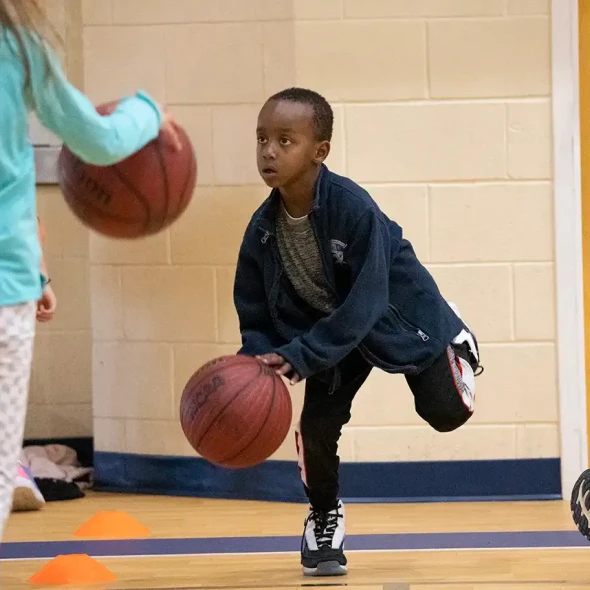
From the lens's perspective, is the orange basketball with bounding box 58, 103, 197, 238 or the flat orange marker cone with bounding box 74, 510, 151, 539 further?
the flat orange marker cone with bounding box 74, 510, 151, 539

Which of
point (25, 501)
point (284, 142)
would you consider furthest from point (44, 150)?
point (284, 142)

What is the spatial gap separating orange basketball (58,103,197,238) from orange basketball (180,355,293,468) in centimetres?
40

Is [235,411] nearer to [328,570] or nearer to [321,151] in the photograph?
[328,570]

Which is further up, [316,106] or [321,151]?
[316,106]

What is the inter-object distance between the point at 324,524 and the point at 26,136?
151 centimetres

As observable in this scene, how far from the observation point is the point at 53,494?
14.7ft

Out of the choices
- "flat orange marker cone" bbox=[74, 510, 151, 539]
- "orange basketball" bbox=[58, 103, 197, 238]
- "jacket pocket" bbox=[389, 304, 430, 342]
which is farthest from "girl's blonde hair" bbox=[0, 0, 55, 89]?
"flat orange marker cone" bbox=[74, 510, 151, 539]

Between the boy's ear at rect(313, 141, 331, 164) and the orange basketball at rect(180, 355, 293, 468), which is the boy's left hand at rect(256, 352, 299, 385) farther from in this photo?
the boy's ear at rect(313, 141, 331, 164)

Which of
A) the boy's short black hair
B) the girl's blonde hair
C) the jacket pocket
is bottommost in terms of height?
the jacket pocket

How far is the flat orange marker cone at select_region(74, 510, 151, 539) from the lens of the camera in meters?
3.79

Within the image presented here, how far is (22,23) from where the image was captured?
7.09ft

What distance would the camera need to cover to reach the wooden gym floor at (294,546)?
3.07 metres

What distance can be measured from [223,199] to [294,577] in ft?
5.70

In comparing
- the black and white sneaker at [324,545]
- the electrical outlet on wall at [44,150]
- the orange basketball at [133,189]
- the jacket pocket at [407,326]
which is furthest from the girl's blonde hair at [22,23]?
the electrical outlet on wall at [44,150]
